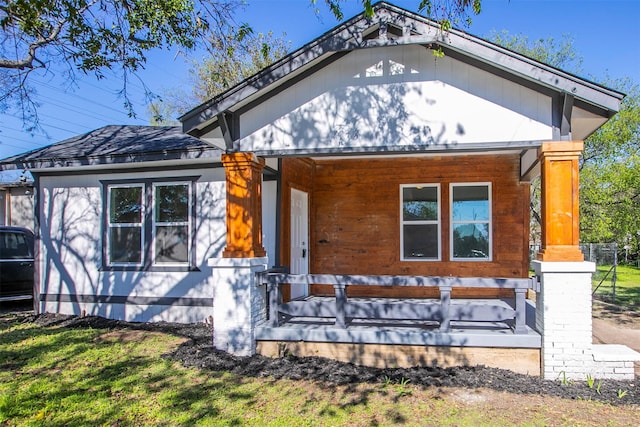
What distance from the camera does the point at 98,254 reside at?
346 inches

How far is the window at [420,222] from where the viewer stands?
893 centimetres

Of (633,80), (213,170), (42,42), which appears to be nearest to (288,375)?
(213,170)

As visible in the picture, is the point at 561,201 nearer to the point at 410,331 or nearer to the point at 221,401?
the point at 410,331

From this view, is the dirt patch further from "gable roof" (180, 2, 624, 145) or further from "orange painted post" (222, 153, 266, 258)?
"gable roof" (180, 2, 624, 145)

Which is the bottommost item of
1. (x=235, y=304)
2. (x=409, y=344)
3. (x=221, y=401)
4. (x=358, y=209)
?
(x=221, y=401)

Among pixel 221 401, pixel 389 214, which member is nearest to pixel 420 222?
pixel 389 214

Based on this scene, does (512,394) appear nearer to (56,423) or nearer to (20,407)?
(56,423)

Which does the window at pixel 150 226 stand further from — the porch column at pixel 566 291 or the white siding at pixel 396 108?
the porch column at pixel 566 291

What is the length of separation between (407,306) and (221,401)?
2696 mm

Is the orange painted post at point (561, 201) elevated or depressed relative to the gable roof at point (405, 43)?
depressed

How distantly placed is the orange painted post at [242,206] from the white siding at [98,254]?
1.83 metres

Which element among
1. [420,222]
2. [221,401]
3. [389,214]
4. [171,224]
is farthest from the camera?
[389,214]

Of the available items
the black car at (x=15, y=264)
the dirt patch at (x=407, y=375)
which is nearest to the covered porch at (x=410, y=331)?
the dirt patch at (x=407, y=375)

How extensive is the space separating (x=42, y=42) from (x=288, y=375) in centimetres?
582
